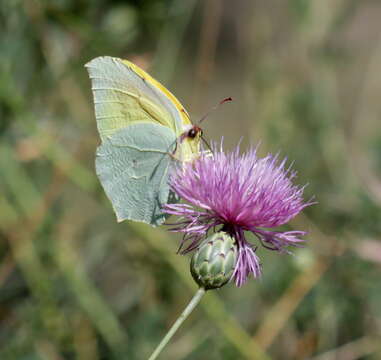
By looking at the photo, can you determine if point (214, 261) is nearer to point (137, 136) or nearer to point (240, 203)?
point (240, 203)

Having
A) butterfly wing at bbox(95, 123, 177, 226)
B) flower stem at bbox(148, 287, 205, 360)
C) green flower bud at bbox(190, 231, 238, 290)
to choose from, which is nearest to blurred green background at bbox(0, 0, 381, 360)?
butterfly wing at bbox(95, 123, 177, 226)

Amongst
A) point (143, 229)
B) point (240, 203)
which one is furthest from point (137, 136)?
point (143, 229)

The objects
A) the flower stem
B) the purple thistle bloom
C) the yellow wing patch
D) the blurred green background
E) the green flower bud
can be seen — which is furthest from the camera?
the blurred green background

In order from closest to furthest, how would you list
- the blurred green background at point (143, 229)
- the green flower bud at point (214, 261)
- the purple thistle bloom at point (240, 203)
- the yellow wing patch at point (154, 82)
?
the green flower bud at point (214, 261) → the purple thistle bloom at point (240, 203) → the yellow wing patch at point (154, 82) → the blurred green background at point (143, 229)

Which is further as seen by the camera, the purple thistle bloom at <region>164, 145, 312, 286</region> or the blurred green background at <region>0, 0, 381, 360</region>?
the blurred green background at <region>0, 0, 381, 360</region>

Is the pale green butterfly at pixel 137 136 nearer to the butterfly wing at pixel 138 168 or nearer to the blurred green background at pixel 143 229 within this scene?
the butterfly wing at pixel 138 168

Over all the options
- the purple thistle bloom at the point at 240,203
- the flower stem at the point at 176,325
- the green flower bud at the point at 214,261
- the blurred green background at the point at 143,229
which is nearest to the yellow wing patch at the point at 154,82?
the purple thistle bloom at the point at 240,203

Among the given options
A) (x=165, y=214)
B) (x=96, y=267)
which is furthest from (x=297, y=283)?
(x=165, y=214)

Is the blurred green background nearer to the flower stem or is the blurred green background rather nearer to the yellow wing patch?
the yellow wing patch
